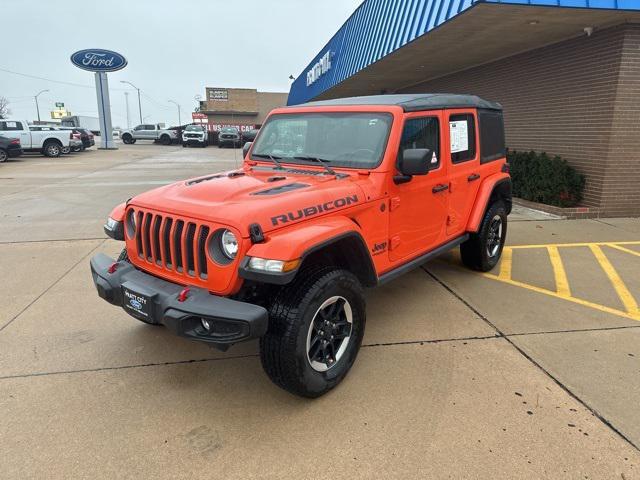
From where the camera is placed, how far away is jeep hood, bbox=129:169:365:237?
260 centimetres

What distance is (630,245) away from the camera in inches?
251

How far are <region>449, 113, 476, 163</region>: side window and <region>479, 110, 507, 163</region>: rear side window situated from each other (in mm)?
236

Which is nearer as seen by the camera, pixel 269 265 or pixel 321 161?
pixel 269 265

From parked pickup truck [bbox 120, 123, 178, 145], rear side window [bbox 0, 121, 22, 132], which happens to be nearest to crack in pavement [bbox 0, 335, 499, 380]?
rear side window [bbox 0, 121, 22, 132]

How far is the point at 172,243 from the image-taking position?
274 centimetres

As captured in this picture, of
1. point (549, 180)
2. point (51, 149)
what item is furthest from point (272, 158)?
point (51, 149)

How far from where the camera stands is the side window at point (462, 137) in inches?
166

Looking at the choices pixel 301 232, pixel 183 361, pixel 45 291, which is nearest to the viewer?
pixel 301 232

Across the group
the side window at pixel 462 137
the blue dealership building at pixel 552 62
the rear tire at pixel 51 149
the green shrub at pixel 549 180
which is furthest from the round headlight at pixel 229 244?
the rear tire at pixel 51 149

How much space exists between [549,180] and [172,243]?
8.02 m

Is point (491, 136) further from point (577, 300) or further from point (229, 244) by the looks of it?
point (229, 244)

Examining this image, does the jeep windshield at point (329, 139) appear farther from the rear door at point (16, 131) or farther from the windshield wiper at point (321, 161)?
the rear door at point (16, 131)

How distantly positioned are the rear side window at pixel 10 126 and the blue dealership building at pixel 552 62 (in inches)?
761

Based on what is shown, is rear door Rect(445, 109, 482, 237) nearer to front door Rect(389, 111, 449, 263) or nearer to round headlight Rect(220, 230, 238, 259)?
front door Rect(389, 111, 449, 263)
